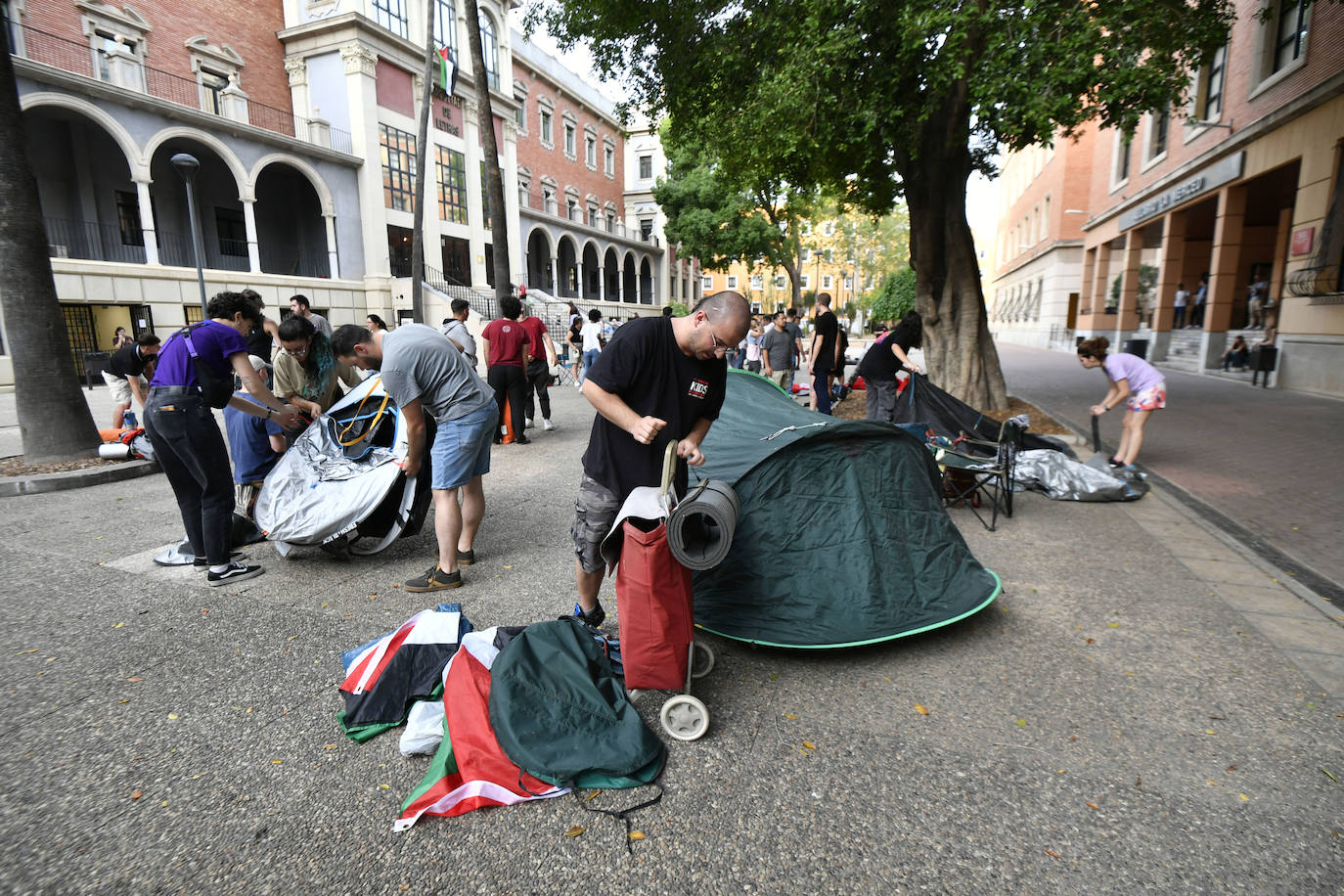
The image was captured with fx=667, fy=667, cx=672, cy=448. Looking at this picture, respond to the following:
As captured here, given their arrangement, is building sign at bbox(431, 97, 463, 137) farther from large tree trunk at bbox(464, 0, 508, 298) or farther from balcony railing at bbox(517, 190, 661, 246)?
large tree trunk at bbox(464, 0, 508, 298)

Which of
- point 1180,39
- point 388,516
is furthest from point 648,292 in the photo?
point 388,516

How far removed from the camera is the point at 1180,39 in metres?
7.89

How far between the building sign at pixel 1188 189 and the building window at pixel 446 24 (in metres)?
26.1

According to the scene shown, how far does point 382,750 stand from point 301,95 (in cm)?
2869

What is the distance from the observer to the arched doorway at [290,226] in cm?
→ 2428

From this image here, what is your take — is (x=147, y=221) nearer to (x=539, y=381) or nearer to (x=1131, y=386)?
(x=539, y=381)

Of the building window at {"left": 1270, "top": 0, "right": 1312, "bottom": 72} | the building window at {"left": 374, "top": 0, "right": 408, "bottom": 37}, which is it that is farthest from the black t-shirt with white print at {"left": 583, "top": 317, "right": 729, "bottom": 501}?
the building window at {"left": 374, "top": 0, "right": 408, "bottom": 37}

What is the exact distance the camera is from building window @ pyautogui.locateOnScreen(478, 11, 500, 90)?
30.7 metres

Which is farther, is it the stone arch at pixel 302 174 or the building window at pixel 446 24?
the building window at pixel 446 24

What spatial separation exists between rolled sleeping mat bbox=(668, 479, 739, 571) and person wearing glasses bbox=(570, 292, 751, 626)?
33cm

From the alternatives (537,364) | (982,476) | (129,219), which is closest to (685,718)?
(982,476)

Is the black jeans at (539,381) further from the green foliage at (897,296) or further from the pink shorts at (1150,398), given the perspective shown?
the green foliage at (897,296)

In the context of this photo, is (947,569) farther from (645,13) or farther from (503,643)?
(645,13)

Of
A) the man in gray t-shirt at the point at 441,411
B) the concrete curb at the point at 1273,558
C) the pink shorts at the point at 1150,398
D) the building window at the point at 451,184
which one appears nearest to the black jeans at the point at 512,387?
the man in gray t-shirt at the point at 441,411
